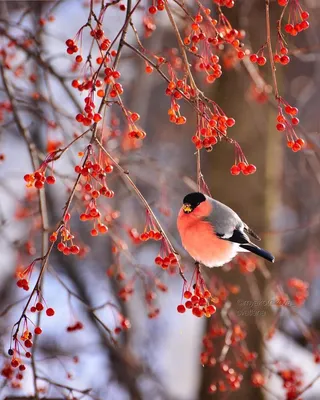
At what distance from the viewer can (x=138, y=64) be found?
Answer: 170 inches

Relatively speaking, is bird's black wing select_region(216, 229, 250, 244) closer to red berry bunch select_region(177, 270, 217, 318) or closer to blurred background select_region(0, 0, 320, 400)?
red berry bunch select_region(177, 270, 217, 318)

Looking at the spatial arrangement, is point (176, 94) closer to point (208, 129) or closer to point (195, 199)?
point (208, 129)

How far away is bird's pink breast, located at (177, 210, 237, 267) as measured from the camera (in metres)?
1.47

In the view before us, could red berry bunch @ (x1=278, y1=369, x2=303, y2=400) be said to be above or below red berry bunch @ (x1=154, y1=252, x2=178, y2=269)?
below

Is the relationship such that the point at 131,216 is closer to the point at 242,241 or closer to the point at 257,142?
the point at 257,142

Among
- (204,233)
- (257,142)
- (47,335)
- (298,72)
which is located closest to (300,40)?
(298,72)

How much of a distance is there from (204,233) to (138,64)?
305 centimetres

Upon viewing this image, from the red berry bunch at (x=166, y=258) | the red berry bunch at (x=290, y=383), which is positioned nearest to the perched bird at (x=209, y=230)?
the red berry bunch at (x=166, y=258)

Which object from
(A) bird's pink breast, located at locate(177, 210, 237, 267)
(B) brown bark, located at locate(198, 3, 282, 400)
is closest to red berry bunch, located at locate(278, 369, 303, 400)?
(B) brown bark, located at locate(198, 3, 282, 400)

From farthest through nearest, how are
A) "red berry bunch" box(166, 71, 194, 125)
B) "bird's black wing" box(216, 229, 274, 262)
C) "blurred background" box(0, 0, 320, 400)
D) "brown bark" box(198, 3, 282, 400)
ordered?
"brown bark" box(198, 3, 282, 400) < "blurred background" box(0, 0, 320, 400) < "bird's black wing" box(216, 229, 274, 262) < "red berry bunch" box(166, 71, 194, 125)

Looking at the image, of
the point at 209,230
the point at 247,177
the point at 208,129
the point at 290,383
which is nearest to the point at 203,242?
the point at 209,230

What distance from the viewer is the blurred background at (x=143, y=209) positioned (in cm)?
227

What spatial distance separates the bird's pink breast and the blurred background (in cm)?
41

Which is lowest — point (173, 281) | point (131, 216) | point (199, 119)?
point (173, 281)
